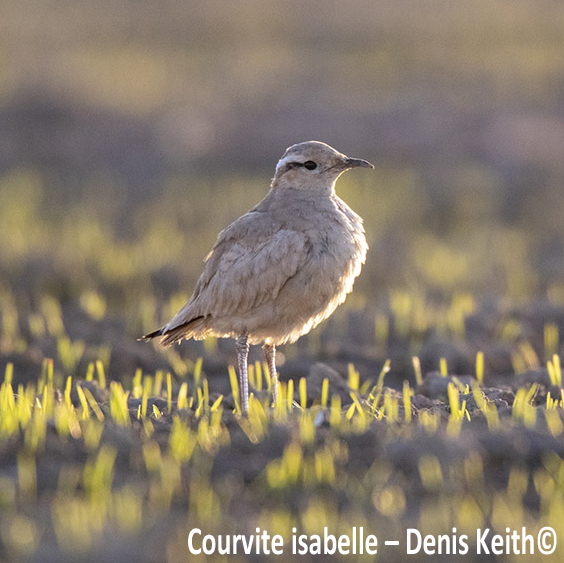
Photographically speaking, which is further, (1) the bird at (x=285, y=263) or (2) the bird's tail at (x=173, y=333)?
(2) the bird's tail at (x=173, y=333)

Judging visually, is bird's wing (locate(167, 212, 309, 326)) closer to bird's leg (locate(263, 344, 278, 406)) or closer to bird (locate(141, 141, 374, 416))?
bird (locate(141, 141, 374, 416))

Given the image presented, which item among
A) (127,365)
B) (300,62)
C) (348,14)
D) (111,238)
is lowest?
(127,365)

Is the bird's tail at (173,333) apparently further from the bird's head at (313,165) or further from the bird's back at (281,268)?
the bird's head at (313,165)

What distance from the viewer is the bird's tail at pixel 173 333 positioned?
260 inches

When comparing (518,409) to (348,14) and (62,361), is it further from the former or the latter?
(348,14)

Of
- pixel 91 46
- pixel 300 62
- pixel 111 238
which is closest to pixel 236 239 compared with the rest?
pixel 111 238

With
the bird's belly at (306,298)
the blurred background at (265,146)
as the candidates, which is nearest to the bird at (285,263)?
the bird's belly at (306,298)

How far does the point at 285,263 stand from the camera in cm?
609

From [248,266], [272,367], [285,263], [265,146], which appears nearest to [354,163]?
[285,263]

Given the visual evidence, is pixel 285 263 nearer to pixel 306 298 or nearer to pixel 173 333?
pixel 306 298

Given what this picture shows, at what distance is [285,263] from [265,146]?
12.2 metres

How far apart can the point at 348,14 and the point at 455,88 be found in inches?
475

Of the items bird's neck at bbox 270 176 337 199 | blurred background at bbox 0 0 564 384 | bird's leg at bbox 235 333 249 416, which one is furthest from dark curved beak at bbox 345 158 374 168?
blurred background at bbox 0 0 564 384

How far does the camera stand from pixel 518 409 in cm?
537
